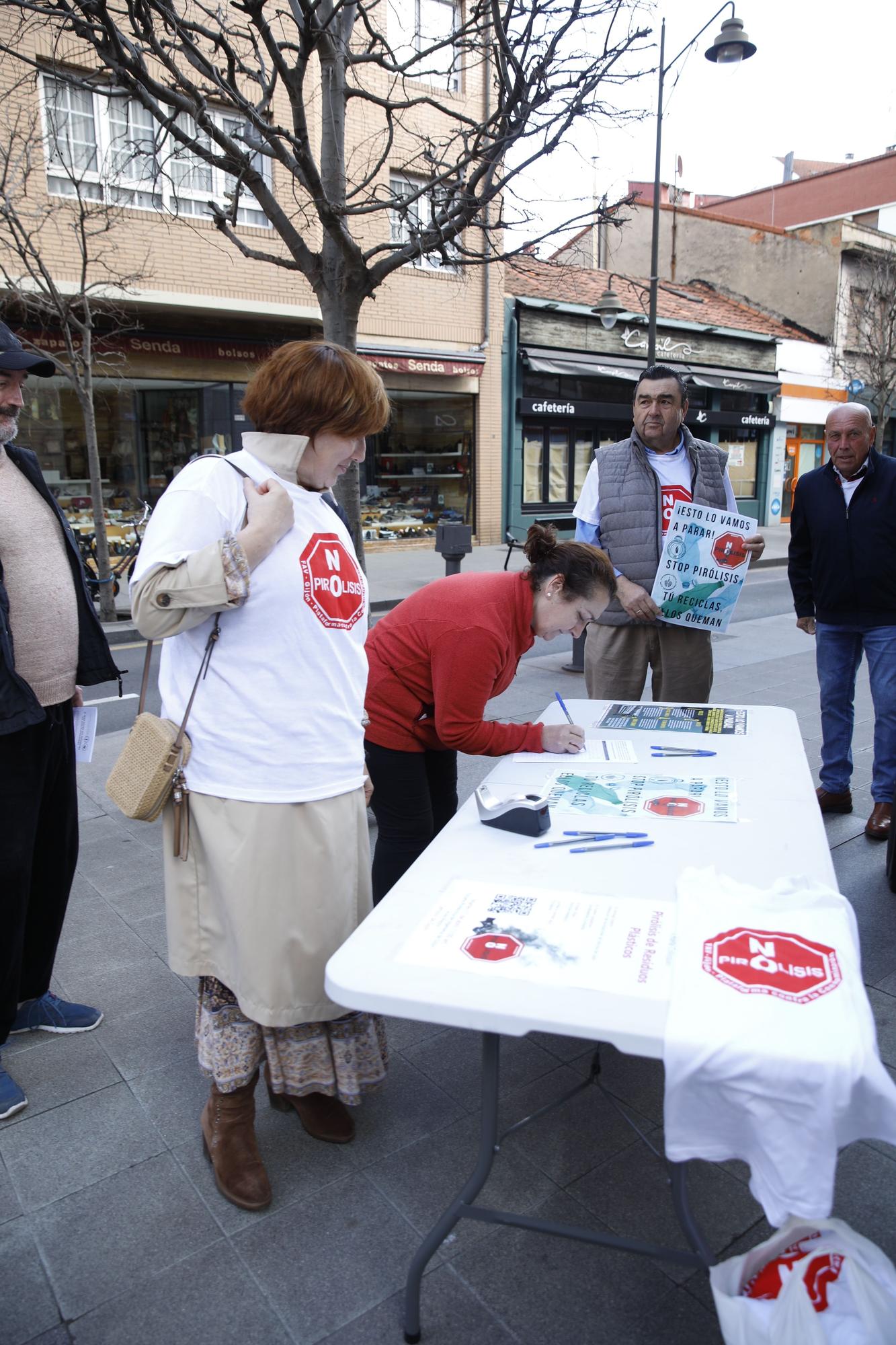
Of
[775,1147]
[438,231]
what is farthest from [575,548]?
[438,231]

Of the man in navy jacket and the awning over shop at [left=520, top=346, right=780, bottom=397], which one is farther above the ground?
the awning over shop at [left=520, top=346, right=780, bottom=397]

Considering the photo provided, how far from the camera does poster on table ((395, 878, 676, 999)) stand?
147 centimetres

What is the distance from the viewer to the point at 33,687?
91.7 inches

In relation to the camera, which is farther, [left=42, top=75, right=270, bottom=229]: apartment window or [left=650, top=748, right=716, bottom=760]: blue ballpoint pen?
[left=42, top=75, right=270, bottom=229]: apartment window

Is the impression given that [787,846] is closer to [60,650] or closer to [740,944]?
[740,944]

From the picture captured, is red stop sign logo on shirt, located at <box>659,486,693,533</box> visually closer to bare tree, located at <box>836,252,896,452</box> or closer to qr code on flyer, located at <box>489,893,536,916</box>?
qr code on flyer, located at <box>489,893,536,916</box>

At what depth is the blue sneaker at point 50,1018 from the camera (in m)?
2.65

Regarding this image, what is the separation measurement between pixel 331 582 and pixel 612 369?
672 inches

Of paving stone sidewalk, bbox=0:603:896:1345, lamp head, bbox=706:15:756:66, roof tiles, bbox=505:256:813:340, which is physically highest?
lamp head, bbox=706:15:756:66

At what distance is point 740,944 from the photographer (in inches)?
59.1

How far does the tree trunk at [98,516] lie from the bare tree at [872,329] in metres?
16.7

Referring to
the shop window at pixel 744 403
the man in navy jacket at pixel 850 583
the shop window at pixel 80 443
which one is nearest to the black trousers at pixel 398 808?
the man in navy jacket at pixel 850 583

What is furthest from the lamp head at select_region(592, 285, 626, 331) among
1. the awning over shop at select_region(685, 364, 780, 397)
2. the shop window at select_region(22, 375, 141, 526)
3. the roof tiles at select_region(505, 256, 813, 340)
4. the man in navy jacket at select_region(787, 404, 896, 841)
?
the man in navy jacket at select_region(787, 404, 896, 841)

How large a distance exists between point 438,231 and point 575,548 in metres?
2.27
